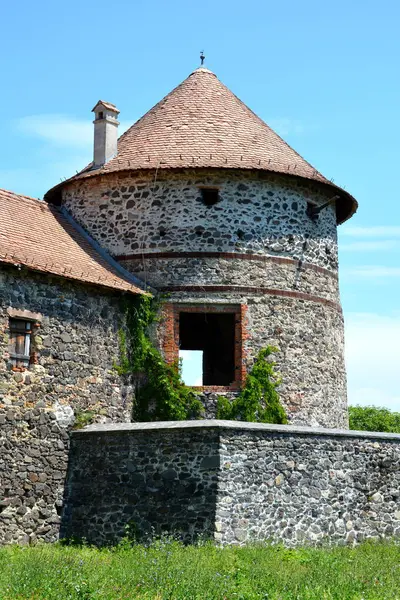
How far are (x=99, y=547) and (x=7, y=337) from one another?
402 cm

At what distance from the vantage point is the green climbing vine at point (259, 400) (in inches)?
774

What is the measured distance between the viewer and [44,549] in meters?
15.9

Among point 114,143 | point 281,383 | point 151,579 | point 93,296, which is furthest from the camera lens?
point 114,143

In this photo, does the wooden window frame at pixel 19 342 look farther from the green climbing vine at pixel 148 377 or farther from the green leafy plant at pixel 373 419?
the green leafy plant at pixel 373 419

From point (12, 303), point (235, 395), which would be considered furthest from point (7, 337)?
point (235, 395)

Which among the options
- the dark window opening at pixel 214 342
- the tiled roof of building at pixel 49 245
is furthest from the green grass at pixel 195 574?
the dark window opening at pixel 214 342

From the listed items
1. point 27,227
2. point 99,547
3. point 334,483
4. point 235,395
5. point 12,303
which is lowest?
point 99,547

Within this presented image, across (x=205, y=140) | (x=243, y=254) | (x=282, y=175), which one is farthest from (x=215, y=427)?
(x=205, y=140)

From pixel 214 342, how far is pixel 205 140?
6.12 metres

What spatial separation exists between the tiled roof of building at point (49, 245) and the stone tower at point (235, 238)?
65 centimetres

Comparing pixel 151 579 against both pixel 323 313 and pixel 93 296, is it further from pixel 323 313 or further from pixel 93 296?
pixel 323 313

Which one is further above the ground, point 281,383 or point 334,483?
point 281,383

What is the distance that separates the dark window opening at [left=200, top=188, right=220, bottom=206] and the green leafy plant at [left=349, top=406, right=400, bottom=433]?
15.8 metres

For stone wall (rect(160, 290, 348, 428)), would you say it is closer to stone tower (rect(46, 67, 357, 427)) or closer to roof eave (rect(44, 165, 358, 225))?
stone tower (rect(46, 67, 357, 427))
